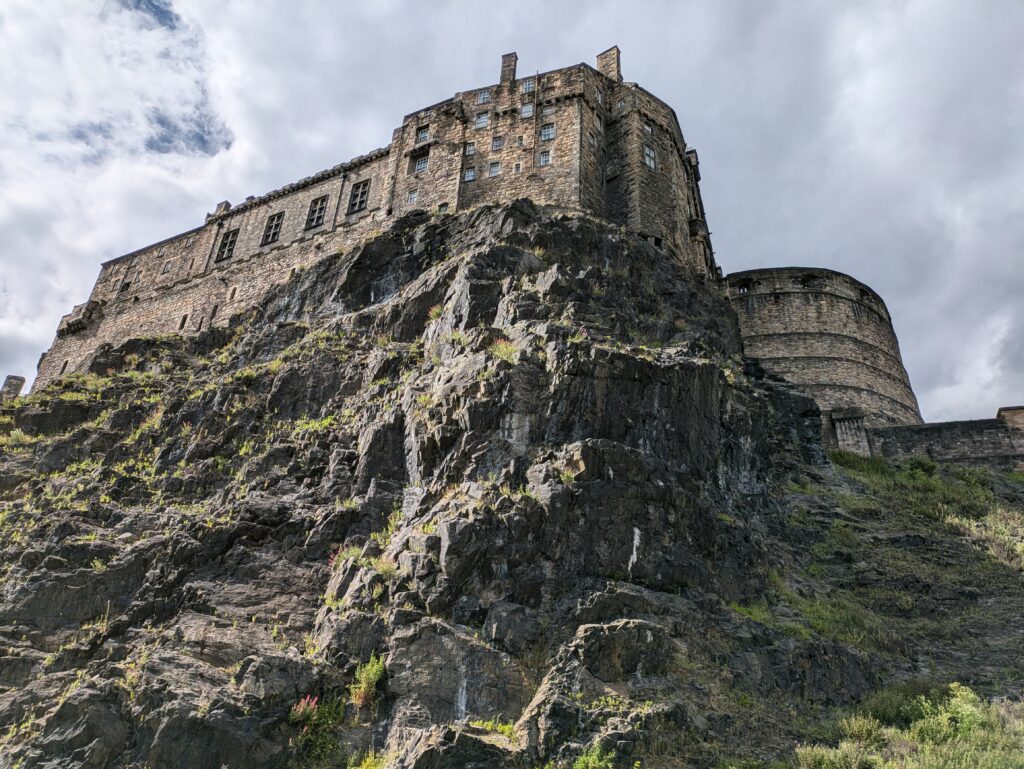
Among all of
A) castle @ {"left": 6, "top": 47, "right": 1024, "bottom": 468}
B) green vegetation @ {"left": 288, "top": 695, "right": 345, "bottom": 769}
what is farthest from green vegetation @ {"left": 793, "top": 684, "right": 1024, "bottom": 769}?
castle @ {"left": 6, "top": 47, "right": 1024, "bottom": 468}

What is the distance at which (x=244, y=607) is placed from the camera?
1562 cm

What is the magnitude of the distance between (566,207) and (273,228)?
15732mm

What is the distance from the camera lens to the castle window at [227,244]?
121 feet

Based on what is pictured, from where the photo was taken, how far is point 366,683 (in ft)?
43.7

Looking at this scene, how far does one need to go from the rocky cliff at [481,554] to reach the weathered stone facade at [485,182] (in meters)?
5.00

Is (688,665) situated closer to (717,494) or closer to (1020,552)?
(717,494)

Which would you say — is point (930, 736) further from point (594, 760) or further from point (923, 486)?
point (923, 486)

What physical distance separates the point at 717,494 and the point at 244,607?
11.1m

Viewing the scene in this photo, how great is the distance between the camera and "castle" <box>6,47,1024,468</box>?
98.0 feet

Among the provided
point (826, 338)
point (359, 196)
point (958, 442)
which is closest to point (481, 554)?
point (359, 196)

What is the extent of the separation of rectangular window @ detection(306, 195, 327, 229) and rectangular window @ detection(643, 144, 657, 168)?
1454cm

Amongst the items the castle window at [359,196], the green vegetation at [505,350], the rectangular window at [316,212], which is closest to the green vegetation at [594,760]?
the green vegetation at [505,350]

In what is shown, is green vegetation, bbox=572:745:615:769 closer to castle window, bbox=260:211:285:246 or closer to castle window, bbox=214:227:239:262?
castle window, bbox=260:211:285:246

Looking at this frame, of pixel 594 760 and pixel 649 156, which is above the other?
pixel 649 156
